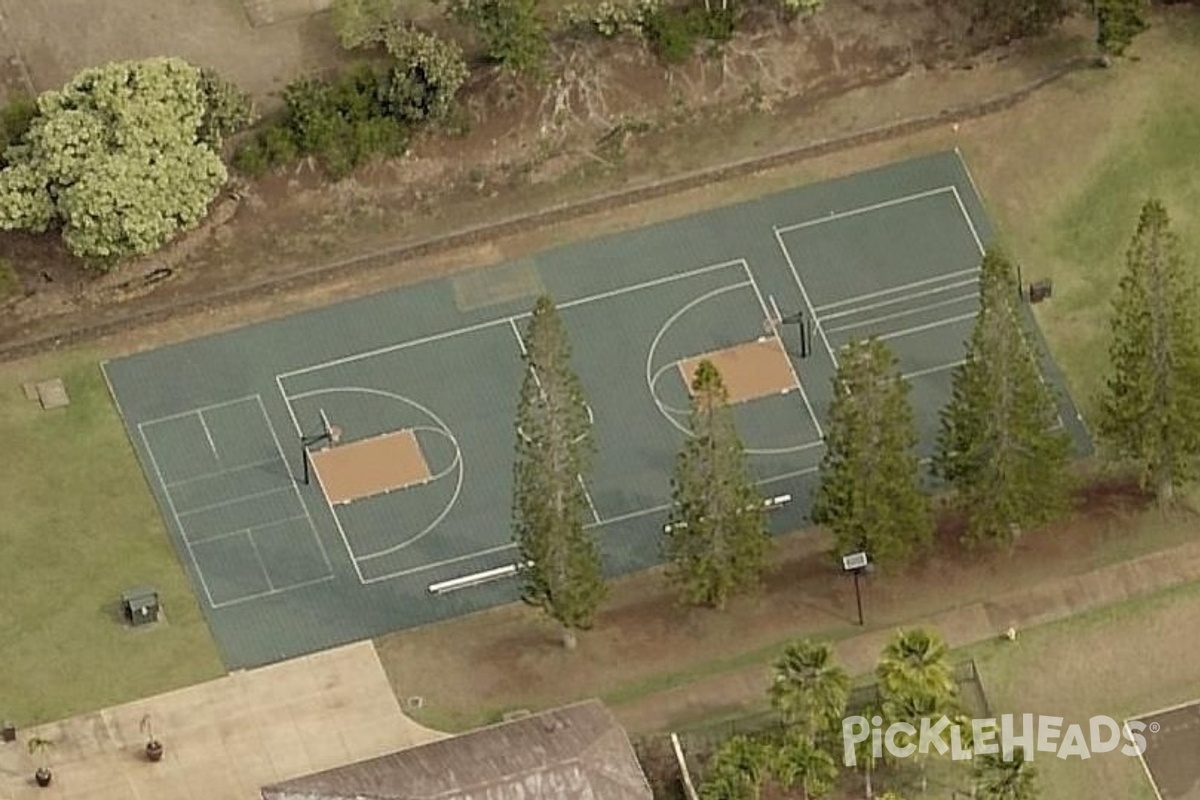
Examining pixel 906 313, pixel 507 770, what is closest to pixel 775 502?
pixel 906 313

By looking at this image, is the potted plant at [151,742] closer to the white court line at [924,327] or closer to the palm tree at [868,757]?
the palm tree at [868,757]

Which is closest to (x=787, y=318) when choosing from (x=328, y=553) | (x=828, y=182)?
(x=828, y=182)

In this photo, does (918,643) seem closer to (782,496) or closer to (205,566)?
(782,496)

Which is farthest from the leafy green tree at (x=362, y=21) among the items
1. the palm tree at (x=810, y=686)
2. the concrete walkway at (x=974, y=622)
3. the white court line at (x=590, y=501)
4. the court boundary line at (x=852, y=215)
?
the palm tree at (x=810, y=686)

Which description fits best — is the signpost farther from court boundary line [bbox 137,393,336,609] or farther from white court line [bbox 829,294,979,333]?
court boundary line [bbox 137,393,336,609]

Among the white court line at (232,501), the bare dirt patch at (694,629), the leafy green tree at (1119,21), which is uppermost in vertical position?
the leafy green tree at (1119,21)

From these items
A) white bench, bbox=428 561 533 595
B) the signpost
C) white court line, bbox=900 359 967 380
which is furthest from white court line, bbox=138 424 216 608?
white court line, bbox=900 359 967 380

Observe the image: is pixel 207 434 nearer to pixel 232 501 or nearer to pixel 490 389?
pixel 232 501
